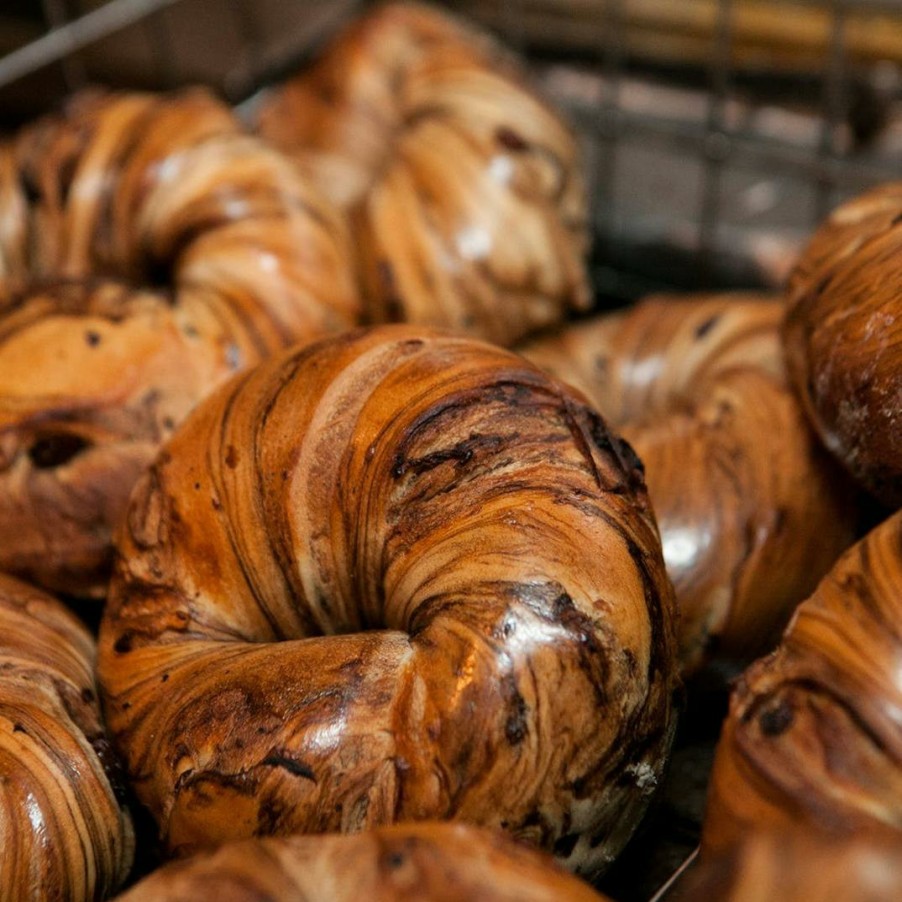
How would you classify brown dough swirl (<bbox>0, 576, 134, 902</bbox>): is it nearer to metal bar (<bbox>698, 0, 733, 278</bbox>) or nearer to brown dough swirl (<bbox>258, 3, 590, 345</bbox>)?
brown dough swirl (<bbox>258, 3, 590, 345</bbox>)

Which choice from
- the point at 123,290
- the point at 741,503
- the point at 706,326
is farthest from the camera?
the point at 706,326

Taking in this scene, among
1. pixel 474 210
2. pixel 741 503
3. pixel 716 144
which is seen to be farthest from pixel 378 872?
pixel 716 144

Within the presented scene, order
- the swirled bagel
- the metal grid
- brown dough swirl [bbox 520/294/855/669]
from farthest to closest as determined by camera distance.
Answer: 1. the metal grid
2. brown dough swirl [bbox 520/294/855/669]
3. the swirled bagel

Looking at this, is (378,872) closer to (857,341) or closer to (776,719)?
(776,719)

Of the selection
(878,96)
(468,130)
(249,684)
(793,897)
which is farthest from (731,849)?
(878,96)

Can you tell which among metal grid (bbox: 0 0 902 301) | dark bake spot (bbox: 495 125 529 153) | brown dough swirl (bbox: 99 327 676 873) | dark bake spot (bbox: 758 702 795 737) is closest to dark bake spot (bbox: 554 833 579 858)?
brown dough swirl (bbox: 99 327 676 873)
